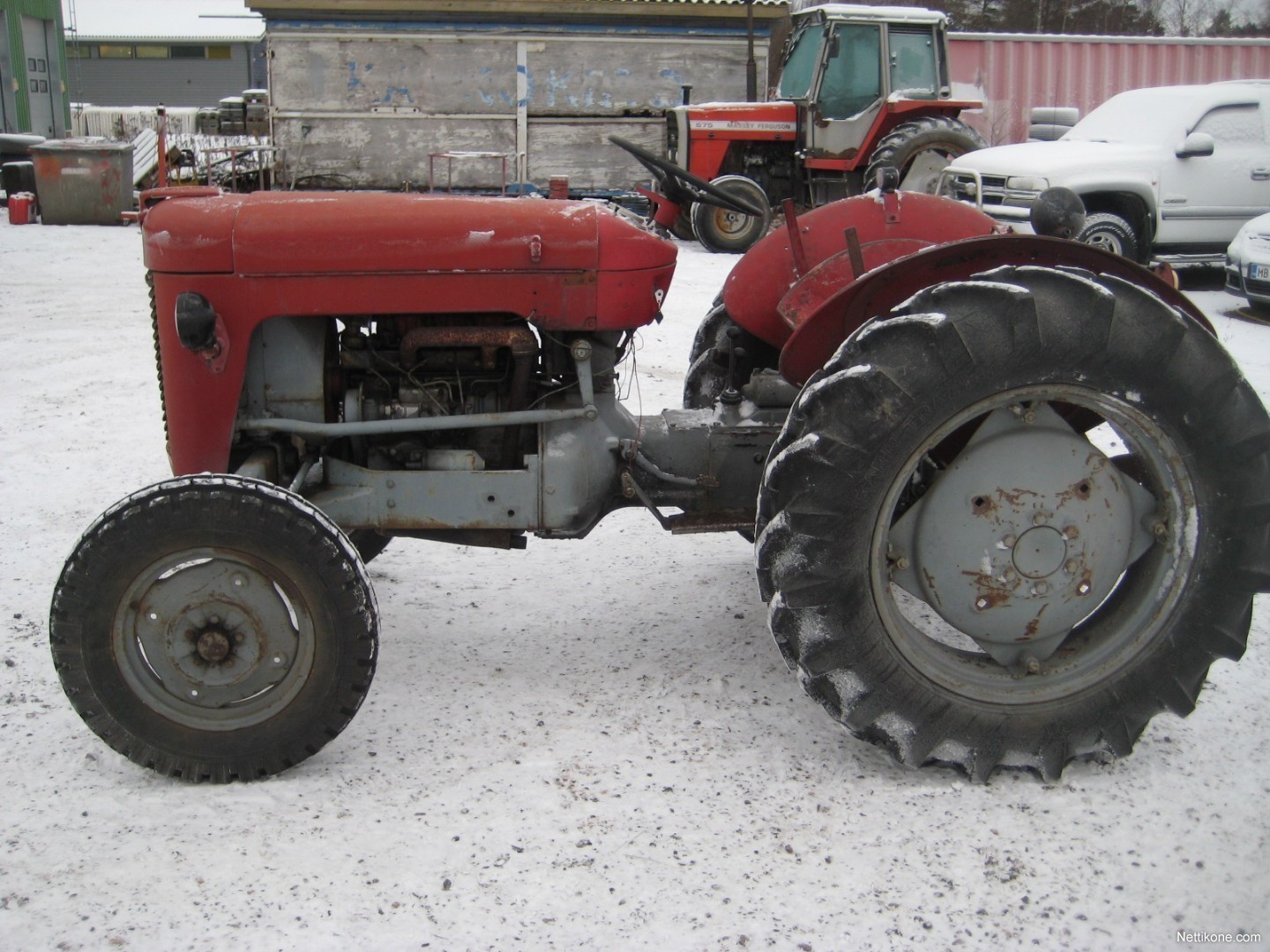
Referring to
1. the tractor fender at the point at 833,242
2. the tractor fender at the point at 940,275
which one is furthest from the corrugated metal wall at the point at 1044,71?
the tractor fender at the point at 940,275

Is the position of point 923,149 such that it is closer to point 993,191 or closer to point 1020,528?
point 993,191

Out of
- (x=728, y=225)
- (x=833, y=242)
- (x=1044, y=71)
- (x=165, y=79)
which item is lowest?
(x=728, y=225)

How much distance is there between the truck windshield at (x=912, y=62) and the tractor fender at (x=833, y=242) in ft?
31.7

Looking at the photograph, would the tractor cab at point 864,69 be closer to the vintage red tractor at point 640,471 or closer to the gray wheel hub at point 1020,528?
the vintage red tractor at point 640,471

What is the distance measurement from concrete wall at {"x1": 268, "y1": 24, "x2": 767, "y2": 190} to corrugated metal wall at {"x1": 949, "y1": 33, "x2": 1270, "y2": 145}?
11.6ft

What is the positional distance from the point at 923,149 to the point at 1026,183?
2582 mm

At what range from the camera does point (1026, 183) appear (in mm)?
9414

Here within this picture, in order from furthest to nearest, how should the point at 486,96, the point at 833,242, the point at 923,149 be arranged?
the point at 486,96 < the point at 923,149 < the point at 833,242

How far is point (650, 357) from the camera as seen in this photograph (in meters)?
6.86

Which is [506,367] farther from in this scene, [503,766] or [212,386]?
[503,766]

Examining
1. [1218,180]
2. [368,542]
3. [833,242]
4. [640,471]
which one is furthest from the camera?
[1218,180]

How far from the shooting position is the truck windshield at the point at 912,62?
1227 centimetres

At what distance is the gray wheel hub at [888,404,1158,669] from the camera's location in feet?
8.69

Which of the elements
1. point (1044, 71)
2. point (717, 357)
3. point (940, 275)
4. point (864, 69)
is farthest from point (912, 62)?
point (940, 275)
